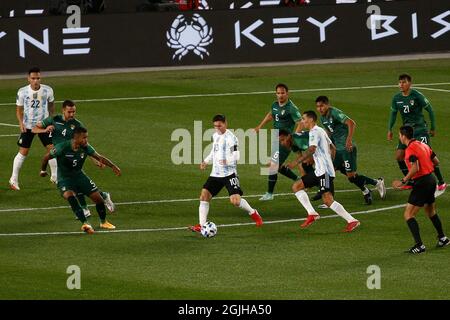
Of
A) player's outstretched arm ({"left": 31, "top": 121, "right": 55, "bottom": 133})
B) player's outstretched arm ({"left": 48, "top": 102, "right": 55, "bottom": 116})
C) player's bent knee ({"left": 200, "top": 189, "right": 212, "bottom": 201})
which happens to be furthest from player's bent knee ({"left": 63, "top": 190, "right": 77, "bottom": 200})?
player's outstretched arm ({"left": 48, "top": 102, "right": 55, "bottom": 116})

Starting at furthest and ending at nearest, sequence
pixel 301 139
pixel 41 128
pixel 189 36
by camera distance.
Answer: pixel 189 36, pixel 41 128, pixel 301 139

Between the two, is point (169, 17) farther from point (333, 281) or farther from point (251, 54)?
point (333, 281)

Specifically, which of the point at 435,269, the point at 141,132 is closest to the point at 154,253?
the point at 435,269

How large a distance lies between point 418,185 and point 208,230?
398 centimetres

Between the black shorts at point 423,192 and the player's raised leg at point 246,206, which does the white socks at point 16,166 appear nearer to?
the player's raised leg at point 246,206

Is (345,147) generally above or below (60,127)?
below

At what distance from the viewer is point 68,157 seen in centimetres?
2330

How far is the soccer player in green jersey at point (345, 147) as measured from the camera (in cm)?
2545

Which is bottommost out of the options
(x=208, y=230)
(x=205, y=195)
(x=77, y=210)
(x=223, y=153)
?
(x=208, y=230)

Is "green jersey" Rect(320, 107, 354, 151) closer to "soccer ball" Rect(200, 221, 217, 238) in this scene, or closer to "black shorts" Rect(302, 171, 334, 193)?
"black shorts" Rect(302, 171, 334, 193)

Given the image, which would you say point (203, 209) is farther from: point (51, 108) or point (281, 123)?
point (51, 108)

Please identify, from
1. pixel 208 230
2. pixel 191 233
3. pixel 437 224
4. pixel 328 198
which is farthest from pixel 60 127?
pixel 437 224

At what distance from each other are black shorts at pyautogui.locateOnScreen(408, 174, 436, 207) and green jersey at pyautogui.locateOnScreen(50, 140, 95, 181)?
20.5 ft

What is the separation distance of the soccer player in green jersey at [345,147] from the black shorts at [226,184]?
3.27 metres
